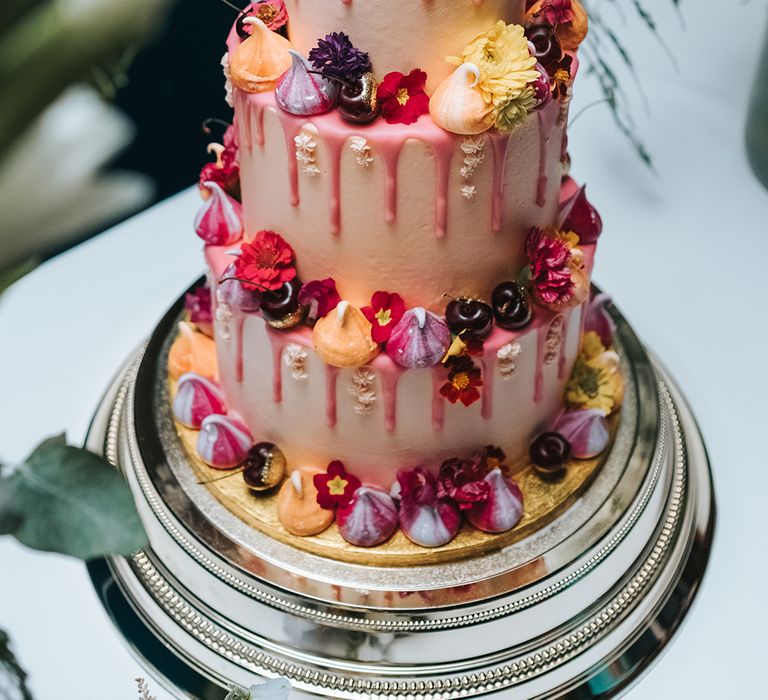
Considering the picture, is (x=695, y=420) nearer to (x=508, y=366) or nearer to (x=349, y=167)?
(x=508, y=366)

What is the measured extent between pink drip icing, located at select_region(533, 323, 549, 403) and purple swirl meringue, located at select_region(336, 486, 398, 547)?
1.10 ft

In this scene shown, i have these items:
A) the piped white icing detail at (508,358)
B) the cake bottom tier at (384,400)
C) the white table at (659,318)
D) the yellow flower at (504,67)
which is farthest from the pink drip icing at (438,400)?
the white table at (659,318)

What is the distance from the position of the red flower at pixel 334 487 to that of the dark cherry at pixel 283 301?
0.32 metres

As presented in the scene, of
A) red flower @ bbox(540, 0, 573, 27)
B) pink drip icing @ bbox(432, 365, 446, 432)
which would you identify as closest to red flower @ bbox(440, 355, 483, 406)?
pink drip icing @ bbox(432, 365, 446, 432)

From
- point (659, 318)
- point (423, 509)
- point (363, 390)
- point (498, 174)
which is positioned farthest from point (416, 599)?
point (659, 318)

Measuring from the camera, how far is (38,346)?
2441mm

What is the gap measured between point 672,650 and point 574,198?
870 mm

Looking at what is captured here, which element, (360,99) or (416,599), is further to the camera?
(416,599)

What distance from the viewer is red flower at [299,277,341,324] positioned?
1598 mm

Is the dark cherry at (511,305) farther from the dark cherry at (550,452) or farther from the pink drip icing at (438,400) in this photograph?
the dark cherry at (550,452)

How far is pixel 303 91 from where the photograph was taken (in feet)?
4.81

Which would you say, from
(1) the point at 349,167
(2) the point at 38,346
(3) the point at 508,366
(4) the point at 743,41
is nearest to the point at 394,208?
(1) the point at 349,167

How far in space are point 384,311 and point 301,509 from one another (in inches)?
16.5

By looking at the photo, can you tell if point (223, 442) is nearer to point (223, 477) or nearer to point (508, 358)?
point (223, 477)
